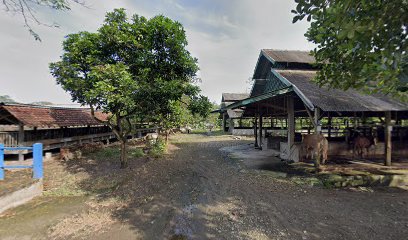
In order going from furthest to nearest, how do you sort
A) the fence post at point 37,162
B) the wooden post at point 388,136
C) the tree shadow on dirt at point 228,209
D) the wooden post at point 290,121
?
the wooden post at point 290,121 < the wooden post at point 388,136 < the fence post at point 37,162 < the tree shadow on dirt at point 228,209

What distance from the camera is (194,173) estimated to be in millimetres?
9023

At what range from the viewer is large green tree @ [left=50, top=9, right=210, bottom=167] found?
7.58 meters

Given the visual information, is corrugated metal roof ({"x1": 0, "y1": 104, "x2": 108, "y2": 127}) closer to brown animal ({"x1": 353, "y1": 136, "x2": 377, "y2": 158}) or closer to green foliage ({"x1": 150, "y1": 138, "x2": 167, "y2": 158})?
green foliage ({"x1": 150, "y1": 138, "x2": 167, "y2": 158})

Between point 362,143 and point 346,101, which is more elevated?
point 346,101

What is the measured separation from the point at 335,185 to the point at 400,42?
17.3 ft

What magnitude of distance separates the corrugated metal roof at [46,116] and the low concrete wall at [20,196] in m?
5.46

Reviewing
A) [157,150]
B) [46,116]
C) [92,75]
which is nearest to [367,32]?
[92,75]

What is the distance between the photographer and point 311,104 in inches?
296

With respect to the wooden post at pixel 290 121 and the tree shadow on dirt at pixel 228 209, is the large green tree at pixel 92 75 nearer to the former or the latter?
the tree shadow on dirt at pixel 228 209

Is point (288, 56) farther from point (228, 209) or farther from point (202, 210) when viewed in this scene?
point (202, 210)

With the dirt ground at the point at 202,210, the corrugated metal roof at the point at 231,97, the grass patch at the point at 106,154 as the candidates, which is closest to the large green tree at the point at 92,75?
the dirt ground at the point at 202,210

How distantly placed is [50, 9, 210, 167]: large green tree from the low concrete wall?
3.14 m

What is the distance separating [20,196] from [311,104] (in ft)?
31.6

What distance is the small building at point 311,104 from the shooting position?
8.11 m
